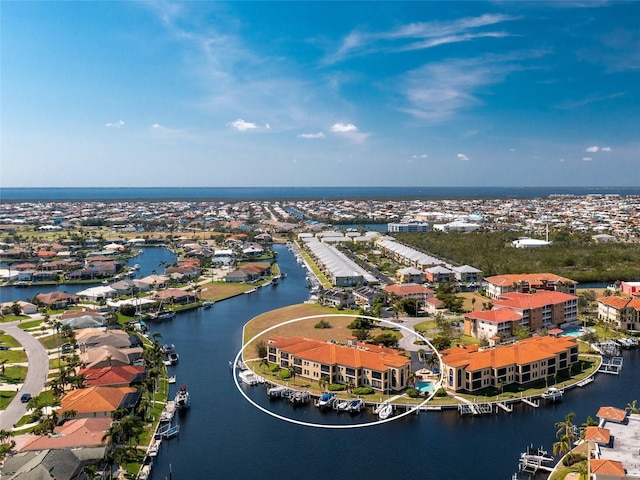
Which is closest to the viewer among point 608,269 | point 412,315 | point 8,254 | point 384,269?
point 412,315

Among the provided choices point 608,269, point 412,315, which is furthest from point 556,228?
point 412,315

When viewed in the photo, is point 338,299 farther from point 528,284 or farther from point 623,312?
point 623,312

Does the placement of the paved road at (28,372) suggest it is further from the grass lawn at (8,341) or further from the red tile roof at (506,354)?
the red tile roof at (506,354)

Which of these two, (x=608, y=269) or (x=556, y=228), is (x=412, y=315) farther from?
(x=556, y=228)

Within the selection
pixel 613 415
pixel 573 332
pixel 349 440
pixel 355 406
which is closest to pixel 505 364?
pixel 613 415

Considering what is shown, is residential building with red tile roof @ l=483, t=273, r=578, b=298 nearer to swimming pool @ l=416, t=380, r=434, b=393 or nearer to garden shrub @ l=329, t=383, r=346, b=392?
swimming pool @ l=416, t=380, r=434, b=393

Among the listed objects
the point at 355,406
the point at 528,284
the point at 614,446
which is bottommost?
the point at 355,406

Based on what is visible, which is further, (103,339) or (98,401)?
(103,339)
